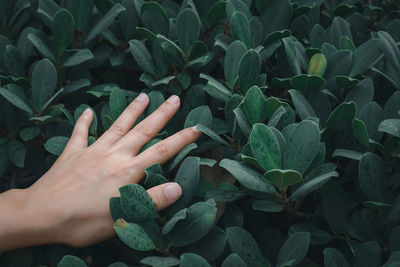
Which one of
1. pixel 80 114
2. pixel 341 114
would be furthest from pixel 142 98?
pixel 341 114

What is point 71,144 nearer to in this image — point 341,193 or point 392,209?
point 341,193

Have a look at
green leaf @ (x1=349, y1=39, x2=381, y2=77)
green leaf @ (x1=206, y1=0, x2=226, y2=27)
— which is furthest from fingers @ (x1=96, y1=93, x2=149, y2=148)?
green leaf @ (x1=349, y1=39, x2=381, y2=77)

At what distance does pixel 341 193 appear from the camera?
1023 millimetres

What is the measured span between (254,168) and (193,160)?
0.44 feet

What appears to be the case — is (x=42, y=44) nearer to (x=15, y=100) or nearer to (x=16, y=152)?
(x=15, y=100)

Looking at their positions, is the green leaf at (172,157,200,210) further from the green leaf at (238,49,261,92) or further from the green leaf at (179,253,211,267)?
the green leaf at (238,49,261,92)

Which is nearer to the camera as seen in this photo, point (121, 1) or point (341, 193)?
point (341, 193)

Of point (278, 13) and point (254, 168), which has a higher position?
point (278, 13)

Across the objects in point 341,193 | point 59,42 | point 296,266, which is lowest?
point 296,266

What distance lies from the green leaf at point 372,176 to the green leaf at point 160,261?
17.0 inches

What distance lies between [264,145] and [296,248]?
8.8 inches

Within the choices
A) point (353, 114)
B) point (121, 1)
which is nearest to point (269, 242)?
point (353, 114)

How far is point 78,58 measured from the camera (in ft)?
4.14

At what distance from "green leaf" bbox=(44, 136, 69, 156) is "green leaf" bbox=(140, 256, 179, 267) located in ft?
1.40
